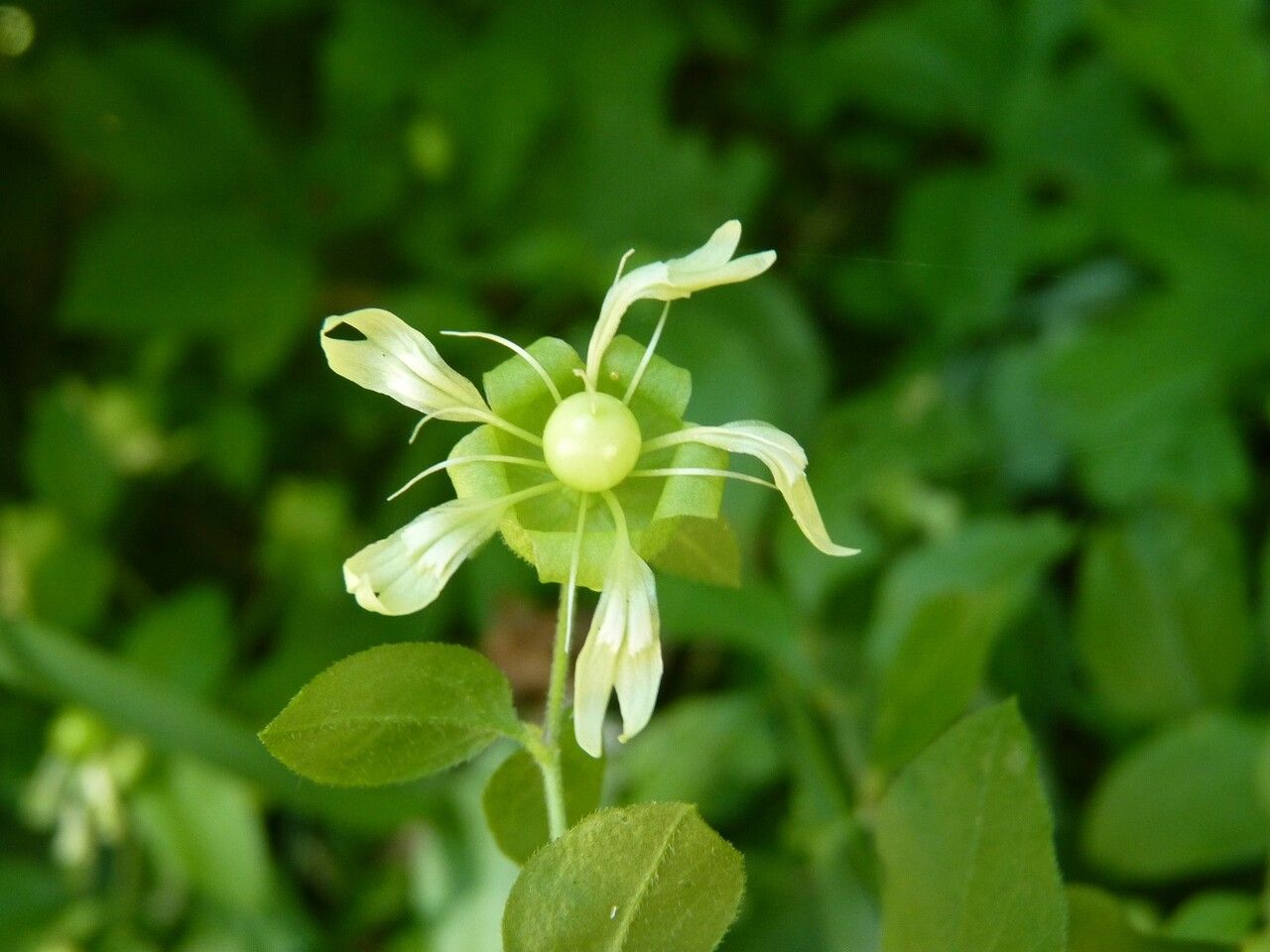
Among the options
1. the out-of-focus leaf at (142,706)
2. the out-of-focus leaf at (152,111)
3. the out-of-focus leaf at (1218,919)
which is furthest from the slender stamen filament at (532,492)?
the out-of-focus leaf at (152,111)

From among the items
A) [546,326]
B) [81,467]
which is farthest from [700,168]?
[81,467]

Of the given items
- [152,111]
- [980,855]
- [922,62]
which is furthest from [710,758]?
[152,111]

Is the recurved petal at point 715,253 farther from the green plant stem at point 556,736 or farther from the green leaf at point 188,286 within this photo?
the green leaf at point 188,286

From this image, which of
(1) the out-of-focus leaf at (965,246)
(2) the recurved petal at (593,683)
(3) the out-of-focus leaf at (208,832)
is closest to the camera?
(2) the recurved petal at (593,683)

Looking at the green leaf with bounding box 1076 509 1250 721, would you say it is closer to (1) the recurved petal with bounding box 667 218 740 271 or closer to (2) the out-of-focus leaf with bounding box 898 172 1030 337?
(2) the out-of-focus leaf with bounding box 898 172 1030 337

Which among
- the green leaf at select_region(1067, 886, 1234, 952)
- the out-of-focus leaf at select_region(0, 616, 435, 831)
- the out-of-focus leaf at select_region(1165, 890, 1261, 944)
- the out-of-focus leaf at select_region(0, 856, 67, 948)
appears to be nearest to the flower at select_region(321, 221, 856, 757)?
the green leaf at select_region(1067, 886, 1234, 952)
